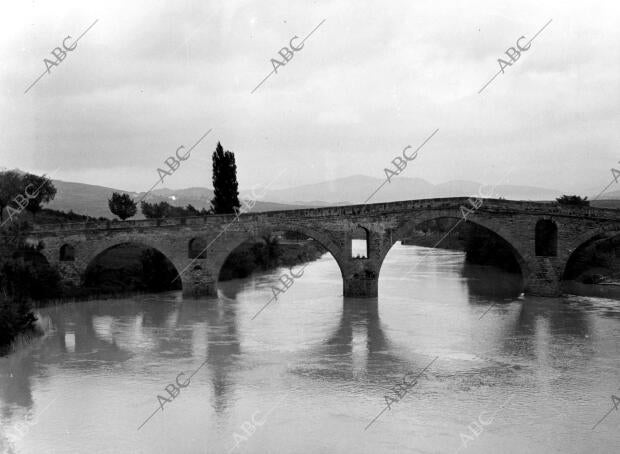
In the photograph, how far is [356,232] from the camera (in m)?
28.7

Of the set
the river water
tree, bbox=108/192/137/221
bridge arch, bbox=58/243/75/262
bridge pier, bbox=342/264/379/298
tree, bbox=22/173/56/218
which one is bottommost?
the river water

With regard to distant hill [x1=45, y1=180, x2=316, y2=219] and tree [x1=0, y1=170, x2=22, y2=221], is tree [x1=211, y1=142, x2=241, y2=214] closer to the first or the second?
tree [x1=0, y1=170, x2=22, y2=221]

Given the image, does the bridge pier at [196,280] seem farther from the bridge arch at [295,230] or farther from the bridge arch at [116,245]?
the bridge arch at [116,245]

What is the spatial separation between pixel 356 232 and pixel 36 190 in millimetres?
24895

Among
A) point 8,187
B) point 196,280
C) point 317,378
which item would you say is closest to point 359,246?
point 8,187

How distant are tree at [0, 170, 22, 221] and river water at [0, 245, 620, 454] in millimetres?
17471

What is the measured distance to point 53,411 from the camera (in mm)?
Answer: 13156

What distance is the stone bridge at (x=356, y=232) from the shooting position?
27750 millimetres

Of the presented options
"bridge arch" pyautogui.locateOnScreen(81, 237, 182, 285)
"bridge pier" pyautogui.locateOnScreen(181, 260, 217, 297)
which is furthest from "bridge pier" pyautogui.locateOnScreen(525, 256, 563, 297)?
"bridge arch" pyautogui.locateOnScreen(81, 237, 182, 285)

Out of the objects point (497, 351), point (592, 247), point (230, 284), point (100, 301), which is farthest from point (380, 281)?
point (497, 351)

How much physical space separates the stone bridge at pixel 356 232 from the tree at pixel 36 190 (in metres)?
14.3

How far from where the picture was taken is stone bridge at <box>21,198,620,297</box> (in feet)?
91.0

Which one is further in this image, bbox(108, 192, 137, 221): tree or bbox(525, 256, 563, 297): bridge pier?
bbox(108, 192, 137, 221): tree

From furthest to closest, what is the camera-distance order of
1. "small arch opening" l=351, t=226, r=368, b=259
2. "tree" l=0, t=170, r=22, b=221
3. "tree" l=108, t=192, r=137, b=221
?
"tree" l=108, t=192, r=137, b=221
"tree" l=0, t=170, r=22, b=221
"small arch opening" l=351, t=226, r=368, b=259
